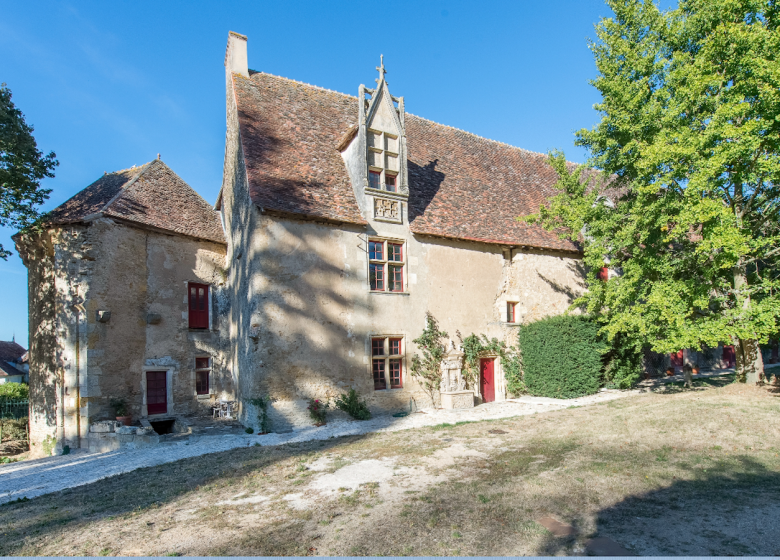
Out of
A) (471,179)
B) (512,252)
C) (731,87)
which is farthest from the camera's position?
(471,179)

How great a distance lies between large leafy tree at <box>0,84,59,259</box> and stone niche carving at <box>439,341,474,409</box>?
43.6ft

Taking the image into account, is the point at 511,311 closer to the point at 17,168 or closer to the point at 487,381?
the point at 487,381

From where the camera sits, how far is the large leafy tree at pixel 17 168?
1291cm

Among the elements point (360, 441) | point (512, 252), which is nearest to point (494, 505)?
point (360, 441)

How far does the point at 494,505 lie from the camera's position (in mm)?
5578

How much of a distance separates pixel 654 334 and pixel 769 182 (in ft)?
17.3

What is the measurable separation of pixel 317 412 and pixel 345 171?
788 centimetres

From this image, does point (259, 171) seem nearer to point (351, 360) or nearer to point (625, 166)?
point (351, 360)

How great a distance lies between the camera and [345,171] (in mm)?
15609

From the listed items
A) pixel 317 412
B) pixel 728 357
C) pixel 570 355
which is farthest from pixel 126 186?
pixel 728 357

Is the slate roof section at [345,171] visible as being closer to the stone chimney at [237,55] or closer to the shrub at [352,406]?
the stone chimney at [237,55]

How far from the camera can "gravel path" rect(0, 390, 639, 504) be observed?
930 centimetres

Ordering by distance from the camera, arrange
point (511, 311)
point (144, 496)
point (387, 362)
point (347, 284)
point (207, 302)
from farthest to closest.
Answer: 1. point (511, 311)
2. point (207, 302)
3. point (387, 362)
4. point (347, 284)
5. point (144, 496)

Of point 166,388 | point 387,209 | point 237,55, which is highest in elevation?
point 237,55
